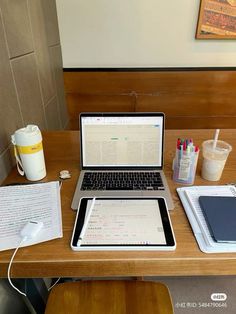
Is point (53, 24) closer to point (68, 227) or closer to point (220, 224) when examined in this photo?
point (68, 227)

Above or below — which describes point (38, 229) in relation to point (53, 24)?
below

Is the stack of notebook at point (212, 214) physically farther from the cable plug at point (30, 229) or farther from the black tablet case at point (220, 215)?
the cable plug at point (30, 229)

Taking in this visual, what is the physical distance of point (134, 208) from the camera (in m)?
0.79

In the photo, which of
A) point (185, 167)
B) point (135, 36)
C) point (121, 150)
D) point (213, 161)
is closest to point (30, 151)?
point (121, 150)

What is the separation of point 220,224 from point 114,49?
201 cm

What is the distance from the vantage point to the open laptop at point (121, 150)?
3.09ft

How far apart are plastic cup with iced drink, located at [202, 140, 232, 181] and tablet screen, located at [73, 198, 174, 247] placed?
26 centimetres

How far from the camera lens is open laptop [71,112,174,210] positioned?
943 mm

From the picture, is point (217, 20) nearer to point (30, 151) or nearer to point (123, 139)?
point (123, 139)

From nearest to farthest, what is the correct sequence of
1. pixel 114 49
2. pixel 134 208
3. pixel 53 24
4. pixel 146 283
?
1. pixel 134 208
2. pixel 146 283
3. pixel 53 24
4. pixel 114 49

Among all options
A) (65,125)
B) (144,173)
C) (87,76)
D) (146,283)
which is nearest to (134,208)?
(144,173)

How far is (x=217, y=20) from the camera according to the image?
2.13m

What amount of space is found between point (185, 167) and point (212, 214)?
21 cm

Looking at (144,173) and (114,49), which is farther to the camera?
(114,49)
